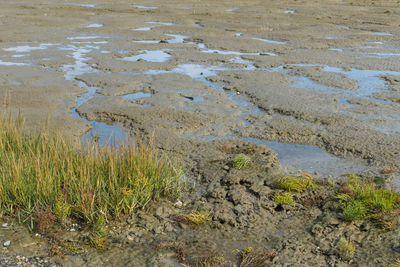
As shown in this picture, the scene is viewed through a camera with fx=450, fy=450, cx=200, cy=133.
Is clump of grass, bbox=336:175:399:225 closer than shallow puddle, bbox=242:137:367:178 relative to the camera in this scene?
Yes

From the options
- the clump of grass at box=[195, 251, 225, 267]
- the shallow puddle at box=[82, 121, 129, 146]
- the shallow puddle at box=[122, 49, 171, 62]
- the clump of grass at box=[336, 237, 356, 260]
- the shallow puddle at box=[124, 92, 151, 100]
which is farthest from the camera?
the shallow puddle at box=[122, 49, 171, 62]

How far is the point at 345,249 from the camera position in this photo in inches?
148

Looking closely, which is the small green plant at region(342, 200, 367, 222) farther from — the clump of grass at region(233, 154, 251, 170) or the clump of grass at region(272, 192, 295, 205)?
the clump of grass at region(233, 154, 251, 170)

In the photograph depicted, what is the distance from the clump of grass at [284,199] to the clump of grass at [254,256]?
2.81 feet

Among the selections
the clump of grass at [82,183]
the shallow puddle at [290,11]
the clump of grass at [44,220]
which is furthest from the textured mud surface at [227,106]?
the shallow puddle at [290,11]

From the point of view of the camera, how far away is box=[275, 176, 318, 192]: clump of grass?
4790mm

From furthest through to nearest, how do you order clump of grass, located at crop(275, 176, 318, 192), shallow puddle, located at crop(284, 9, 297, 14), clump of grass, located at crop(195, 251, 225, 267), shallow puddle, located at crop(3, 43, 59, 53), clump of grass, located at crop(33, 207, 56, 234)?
1. shallow puddle, located at crop(284, 9, 297, 14)
2. shallow puddle, located at crop(3, 43, 59, 53)
3. clump of grass, located at crop(275, 176, 318, 192)
4. clump of grass, located at crop(33, 207, 56, 234)
5. clump of grass, located at crop(195, 251, 225, 267)

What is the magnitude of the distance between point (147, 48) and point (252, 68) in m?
3.57

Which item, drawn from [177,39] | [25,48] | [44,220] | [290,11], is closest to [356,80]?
[177,39]

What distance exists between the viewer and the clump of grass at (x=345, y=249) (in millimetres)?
3713

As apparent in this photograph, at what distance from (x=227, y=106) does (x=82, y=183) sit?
4.01 m

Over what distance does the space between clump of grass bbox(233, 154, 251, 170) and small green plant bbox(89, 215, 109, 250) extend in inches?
73.2

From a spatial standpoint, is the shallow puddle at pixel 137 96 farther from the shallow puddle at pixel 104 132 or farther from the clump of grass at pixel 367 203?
the clump of grass at pixel 367 203

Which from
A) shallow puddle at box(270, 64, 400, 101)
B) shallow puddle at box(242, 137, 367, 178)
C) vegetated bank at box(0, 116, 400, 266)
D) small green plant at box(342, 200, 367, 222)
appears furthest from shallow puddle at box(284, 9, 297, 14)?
small green plant at box(342, 200, 367, 222)
